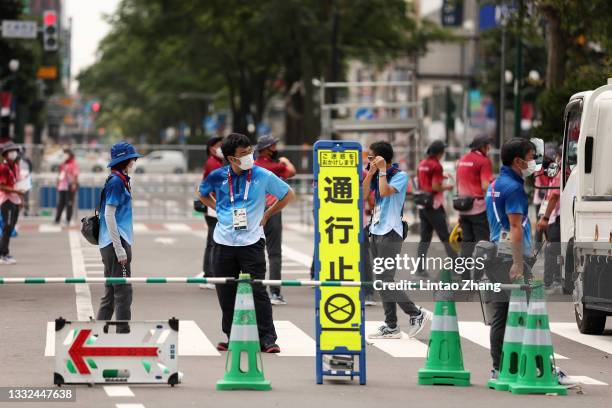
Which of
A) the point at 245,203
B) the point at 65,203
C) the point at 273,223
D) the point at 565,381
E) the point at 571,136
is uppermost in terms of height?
the point at 571,136

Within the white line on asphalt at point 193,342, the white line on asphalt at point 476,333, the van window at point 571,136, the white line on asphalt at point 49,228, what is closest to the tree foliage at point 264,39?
the white line on asphalt at point 49,228

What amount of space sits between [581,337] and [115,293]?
4678 mm

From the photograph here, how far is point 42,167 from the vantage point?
40125 millimetres

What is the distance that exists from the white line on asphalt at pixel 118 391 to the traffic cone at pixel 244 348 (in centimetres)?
62

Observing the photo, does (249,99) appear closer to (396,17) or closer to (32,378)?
(396,17)

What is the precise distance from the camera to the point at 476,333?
1466 cm

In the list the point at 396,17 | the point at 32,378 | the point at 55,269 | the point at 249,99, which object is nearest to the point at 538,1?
the point at 55,269

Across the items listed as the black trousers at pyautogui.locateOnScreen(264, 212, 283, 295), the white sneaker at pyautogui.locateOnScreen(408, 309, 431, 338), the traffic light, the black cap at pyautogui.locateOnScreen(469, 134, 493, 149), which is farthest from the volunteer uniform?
the traffic light

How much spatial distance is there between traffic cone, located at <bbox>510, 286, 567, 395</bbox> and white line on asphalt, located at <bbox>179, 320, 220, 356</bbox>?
3.00 meters

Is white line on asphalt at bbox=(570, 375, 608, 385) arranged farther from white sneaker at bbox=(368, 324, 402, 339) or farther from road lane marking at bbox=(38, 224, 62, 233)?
road lane marking at bbox=(38, 224, 62, 233)

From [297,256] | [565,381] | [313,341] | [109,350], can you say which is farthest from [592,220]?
[297,256]

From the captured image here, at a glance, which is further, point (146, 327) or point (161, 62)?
point (161, 62)

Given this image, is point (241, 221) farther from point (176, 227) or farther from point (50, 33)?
point (50, 33)

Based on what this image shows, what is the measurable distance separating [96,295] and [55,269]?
169 inches
